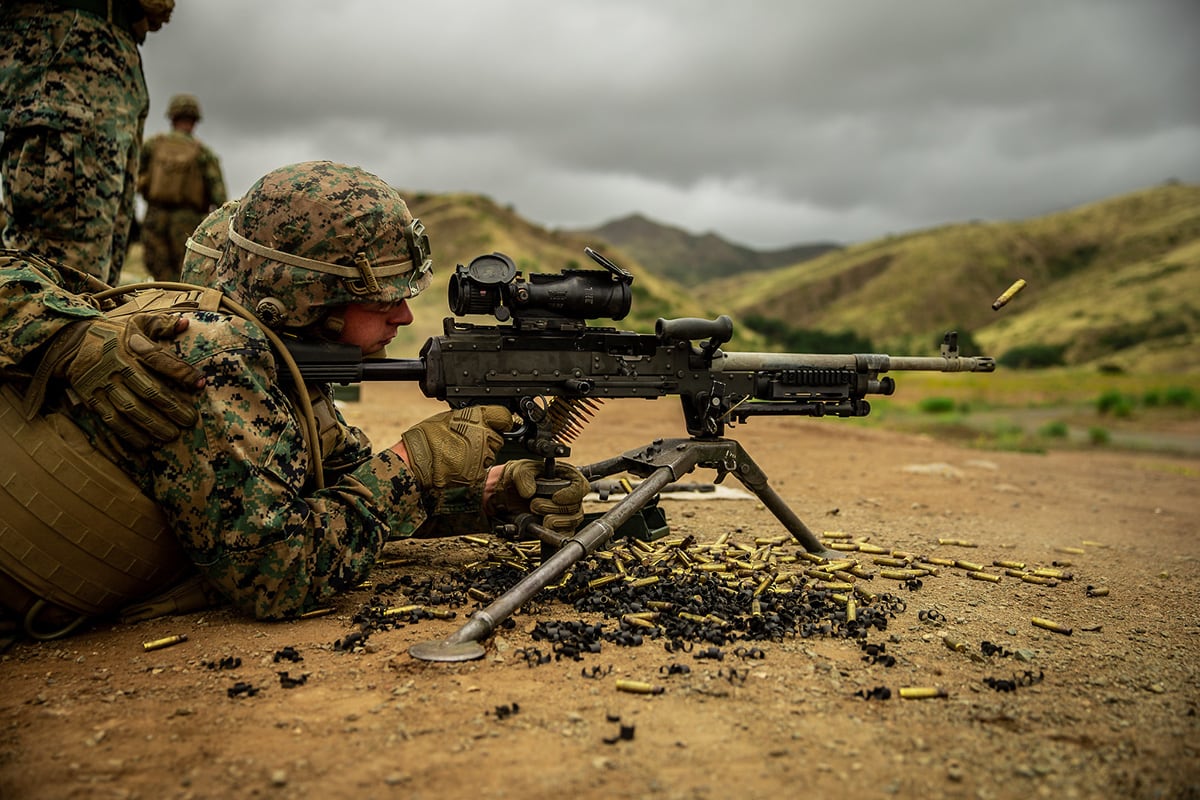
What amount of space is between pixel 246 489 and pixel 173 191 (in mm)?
10913

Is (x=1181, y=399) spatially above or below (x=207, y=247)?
below

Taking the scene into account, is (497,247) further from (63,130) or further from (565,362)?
Result: (565,362)

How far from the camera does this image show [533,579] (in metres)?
3.90

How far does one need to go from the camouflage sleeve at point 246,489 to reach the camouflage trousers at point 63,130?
305 cm

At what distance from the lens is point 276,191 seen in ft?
12.7

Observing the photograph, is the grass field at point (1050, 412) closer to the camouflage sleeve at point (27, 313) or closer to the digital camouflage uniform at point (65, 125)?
the digital camouflage uniform at point (65, 125)

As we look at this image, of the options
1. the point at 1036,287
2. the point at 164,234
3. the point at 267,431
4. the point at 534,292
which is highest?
the point at 1036,287

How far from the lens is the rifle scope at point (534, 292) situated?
4.28 m

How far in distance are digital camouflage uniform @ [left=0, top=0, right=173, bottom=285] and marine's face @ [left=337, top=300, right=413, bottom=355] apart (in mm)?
2897

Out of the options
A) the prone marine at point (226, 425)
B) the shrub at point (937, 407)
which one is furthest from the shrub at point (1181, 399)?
the prone marine at point (226, 425)

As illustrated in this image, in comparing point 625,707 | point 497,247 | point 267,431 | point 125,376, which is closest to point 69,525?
point 125,376

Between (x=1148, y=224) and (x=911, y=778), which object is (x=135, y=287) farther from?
(x=1148, y=224)

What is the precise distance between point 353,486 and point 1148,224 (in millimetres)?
76720

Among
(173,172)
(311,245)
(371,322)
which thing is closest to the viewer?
(311,245)
